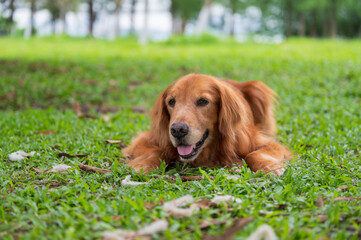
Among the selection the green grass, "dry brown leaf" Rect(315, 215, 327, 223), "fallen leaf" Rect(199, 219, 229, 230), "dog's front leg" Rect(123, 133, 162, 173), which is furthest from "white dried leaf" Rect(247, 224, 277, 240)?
"dog's front leg" Rect(123, 133, 162, 173)

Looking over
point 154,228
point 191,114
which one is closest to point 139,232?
point 154,228

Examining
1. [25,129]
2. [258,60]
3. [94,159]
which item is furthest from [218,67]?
[94,159]

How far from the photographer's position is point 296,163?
415 cm

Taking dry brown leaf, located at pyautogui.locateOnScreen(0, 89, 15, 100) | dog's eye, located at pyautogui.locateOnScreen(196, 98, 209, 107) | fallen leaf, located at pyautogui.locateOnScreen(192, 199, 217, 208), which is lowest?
fallen leaf, located at pyautogui.locateOnScreen(192, 199, 217, 208)

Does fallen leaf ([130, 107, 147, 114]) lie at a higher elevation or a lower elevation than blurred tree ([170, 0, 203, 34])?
lower

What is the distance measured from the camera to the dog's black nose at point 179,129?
3.74 meters

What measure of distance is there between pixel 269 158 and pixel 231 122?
0.57 meters

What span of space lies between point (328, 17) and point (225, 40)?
2471 cm

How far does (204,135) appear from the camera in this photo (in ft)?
13.5

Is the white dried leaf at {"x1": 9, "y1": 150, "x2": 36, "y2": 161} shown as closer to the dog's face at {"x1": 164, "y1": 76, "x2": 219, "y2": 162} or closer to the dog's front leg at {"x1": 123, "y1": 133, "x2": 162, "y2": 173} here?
the dog's front leg at {"x1": 123, "y1": 133, "x2": 162, "y2": 173}

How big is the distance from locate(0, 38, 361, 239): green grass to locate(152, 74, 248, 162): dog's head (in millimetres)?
366

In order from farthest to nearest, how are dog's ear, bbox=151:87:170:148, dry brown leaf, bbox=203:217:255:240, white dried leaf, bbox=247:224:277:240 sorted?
dog's ear, bbox=151:87:170:148, dry brown leaf, bbox=203:217:255:240, white dried leaf, bbox=247:224:277:240

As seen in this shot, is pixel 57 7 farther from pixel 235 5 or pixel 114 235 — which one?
pixel 114 235

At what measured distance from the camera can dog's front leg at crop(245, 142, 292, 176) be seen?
3864mm
